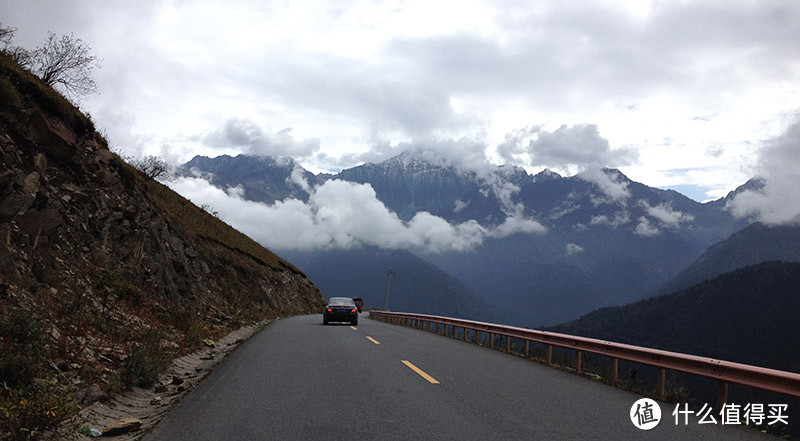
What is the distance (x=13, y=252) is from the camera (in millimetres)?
8867

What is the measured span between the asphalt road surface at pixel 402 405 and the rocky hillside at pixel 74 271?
1.54 metres

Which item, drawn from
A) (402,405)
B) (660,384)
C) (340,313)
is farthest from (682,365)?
(340,313)

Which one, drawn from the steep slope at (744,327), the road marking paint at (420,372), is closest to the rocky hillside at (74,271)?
the road marking paint at (420,372)

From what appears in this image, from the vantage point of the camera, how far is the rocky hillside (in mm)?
6629

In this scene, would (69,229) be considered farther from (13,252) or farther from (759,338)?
(759,338)

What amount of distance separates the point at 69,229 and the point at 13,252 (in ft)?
12.4

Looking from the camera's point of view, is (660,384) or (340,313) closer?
(660,384)

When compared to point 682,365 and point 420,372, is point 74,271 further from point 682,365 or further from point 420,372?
point 682,365

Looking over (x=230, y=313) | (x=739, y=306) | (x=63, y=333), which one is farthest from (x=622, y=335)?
(x=63, y=333)

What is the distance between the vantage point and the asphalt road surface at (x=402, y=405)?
18.1 feet

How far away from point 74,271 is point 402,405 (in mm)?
8790

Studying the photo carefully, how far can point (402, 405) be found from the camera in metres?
6.75

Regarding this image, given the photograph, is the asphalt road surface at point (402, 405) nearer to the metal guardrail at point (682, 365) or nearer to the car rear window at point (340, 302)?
the metal guardrail at point (682, 365)

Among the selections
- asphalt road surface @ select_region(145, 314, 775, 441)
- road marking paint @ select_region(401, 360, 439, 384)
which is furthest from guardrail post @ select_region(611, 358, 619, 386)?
road marking paint @ select_region(401, 360, 439, 384)
